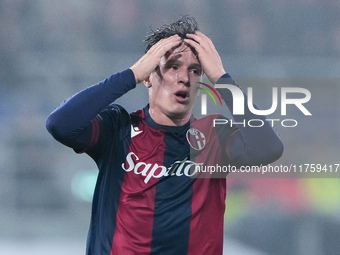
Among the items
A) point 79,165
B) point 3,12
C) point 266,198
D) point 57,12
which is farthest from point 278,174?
point 3,12

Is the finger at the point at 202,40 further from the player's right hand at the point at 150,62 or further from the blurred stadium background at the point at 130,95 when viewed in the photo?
the blurred stadium background at the point at 130,95

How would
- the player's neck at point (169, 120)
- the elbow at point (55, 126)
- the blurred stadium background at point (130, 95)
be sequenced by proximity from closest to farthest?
the elbow at point (55, 126)
the player's neck at point (169, 120)
the blurred stadium background at point (130, 95)

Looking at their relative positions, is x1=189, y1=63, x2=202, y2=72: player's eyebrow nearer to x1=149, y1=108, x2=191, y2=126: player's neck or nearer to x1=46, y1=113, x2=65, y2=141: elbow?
x1=149, y1=108, x2=191, y2=126: player's neck

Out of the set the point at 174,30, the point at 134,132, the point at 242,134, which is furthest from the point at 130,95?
the point at 242,134

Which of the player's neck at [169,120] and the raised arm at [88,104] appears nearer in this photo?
the raised arm at [88,104]

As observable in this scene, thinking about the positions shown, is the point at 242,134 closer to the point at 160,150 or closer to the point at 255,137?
the point at 255,137

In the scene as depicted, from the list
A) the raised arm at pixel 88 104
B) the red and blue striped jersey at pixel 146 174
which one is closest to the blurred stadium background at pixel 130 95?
the red and blue striped jersey at pixel 146 174

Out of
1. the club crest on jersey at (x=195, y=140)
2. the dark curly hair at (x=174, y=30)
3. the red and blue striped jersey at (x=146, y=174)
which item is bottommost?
the red and blue striped jersey at (x=146, y=174)

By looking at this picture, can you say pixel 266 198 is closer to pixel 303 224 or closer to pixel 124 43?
pixel 303 224

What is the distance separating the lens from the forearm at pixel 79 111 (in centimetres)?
164

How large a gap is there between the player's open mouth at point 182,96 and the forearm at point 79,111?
0.70 feet

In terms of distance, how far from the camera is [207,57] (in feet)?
5.91

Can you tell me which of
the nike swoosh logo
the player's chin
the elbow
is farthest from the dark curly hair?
the elbow

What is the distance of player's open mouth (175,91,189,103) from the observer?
1.84 metres
